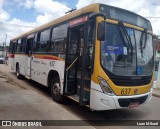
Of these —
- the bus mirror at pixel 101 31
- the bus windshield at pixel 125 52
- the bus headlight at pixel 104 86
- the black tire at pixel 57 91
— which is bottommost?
the black tire at pixel 57 91

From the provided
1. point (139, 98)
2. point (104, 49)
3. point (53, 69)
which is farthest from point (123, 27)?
point (53, 69)

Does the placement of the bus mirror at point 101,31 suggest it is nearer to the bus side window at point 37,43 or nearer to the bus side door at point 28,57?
the bus side window at point 37,43

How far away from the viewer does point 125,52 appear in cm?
631

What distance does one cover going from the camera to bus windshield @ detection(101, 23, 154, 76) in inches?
237

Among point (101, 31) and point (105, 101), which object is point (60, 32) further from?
point (105, 101)

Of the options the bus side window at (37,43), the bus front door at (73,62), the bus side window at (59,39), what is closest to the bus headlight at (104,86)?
the bus front door at (73,62)

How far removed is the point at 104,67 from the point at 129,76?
0.84 m

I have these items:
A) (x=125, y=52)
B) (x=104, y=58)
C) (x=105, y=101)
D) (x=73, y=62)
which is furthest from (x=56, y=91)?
(x=125, y=52)

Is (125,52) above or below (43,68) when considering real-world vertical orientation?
above

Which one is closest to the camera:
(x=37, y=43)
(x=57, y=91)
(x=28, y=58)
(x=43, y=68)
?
(x=57, y=91)

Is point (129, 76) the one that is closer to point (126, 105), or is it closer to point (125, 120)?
point (126, 105)

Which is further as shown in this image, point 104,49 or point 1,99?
point 1,99

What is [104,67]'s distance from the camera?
233 inches

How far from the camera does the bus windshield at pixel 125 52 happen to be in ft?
19.8
